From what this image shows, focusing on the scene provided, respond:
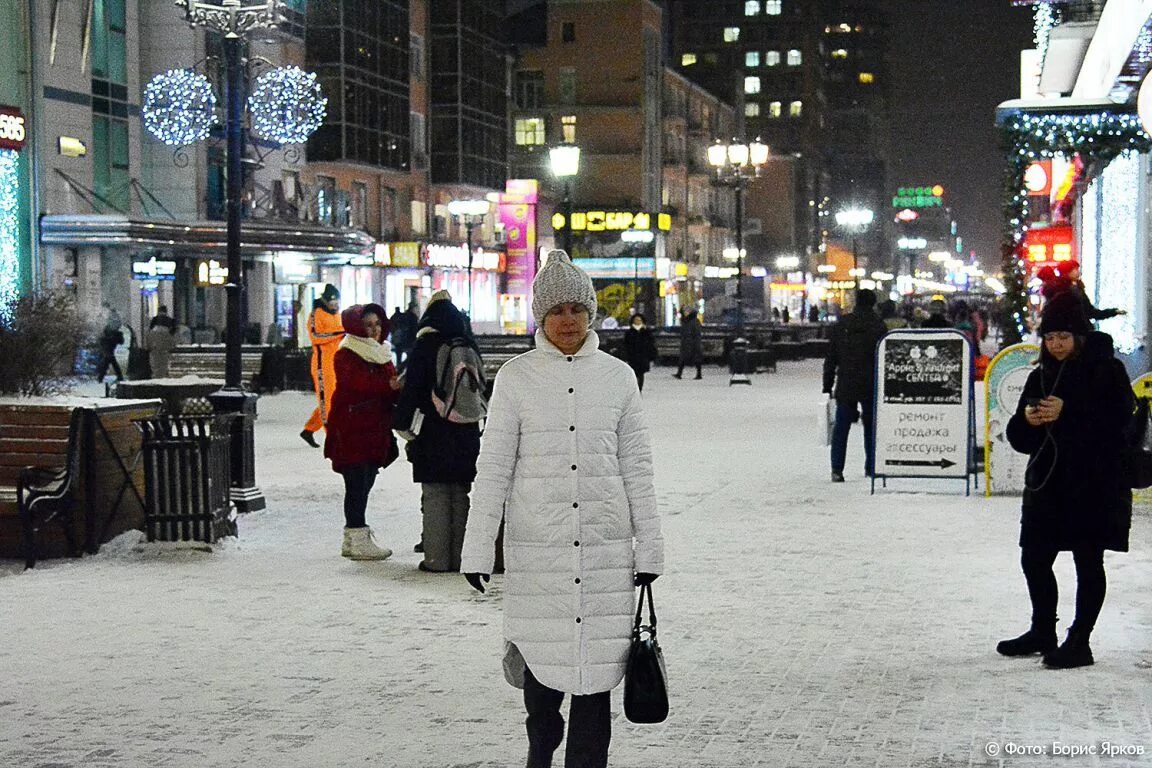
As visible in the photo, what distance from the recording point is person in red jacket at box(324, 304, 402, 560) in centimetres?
1136

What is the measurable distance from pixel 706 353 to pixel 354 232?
400 inches

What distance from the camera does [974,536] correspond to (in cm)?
1241

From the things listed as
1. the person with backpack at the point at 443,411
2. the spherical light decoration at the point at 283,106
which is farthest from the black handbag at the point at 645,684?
the spherical light decoration at the point at 283,106

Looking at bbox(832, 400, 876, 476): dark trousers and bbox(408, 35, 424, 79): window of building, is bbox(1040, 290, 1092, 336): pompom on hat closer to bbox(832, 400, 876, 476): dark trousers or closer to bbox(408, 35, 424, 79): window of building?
bbox(832, 400, 876, 476): dark trousers

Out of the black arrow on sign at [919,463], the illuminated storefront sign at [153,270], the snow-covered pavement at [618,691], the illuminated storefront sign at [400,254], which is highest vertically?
the illuminated storefront sign at [400,254]

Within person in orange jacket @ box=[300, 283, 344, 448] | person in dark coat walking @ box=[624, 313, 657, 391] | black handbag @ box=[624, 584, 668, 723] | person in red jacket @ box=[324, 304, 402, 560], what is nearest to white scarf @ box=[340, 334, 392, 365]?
person in red jacket @ box=[324, 304, 402, 560]

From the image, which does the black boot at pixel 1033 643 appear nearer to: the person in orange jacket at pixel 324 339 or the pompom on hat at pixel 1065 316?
the pompom on hat at pixel 1065 316

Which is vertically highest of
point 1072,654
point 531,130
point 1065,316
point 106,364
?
point 531,130

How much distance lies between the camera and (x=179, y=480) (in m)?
11.6

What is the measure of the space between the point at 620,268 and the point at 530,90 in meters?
12.1

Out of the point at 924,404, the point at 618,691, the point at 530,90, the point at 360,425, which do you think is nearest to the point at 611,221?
the point at 530,90

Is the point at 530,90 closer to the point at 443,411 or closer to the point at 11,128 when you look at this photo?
the point at 11,128

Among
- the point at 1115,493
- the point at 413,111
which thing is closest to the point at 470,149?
the point at 413,111

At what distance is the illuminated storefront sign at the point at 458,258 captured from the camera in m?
60.7
